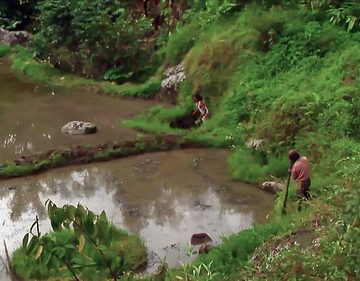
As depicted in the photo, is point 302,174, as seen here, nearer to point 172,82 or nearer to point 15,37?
point 172,82

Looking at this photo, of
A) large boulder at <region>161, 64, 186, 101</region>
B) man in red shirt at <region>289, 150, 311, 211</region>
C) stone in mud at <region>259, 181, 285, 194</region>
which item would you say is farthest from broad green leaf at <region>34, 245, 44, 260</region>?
large boulder at <region>161, 64, 186, 101</region>

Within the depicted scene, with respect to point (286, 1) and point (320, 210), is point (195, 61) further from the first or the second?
point (320, 210)

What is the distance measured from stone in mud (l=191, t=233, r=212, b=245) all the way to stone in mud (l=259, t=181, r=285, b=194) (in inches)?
80.6

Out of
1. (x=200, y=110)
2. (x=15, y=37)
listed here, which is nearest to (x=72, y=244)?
(x=200, y=110)

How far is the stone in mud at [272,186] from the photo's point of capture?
37.2ft

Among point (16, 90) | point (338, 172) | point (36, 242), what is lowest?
point (16, 90)

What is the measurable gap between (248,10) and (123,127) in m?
4.71

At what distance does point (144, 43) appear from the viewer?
65.7 feet

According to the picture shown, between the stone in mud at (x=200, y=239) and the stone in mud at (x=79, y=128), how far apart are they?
6053 mm

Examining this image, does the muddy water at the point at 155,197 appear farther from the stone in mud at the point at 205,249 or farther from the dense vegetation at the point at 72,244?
the dense vegetation at the point at 72,244

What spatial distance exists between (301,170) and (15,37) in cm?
1701

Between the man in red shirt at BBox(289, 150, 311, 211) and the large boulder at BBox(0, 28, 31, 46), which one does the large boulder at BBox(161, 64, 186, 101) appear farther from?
the large boulder at BBox(0, 28, 31, 46)

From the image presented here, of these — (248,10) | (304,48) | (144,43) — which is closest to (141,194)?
(304,48)

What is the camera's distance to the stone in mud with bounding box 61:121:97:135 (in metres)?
15.2
